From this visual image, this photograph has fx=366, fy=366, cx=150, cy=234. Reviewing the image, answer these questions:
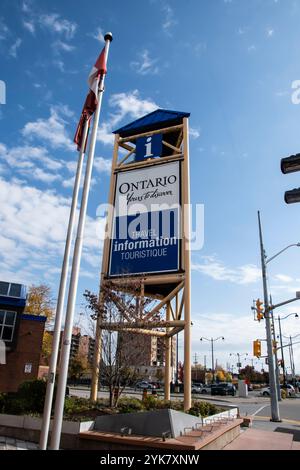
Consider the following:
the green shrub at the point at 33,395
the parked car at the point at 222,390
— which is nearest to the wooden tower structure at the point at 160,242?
the green shrub at the point at 33,395

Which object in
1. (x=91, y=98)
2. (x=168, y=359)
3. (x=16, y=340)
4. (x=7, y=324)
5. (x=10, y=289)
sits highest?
(x=91, y=98)

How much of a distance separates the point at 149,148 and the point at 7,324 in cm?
1372

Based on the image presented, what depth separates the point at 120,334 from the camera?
13305mm

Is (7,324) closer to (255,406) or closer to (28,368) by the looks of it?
(28,368)

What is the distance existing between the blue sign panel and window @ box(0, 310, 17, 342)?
12.5 m

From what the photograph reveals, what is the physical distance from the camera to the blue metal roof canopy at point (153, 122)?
63.4 feet

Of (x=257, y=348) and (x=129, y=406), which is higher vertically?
(x=257, y=348)

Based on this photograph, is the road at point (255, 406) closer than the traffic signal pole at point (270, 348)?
No

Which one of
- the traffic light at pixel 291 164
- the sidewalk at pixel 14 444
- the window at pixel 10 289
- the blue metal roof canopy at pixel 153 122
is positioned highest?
the blue metal roof canopy at pixel 153 122

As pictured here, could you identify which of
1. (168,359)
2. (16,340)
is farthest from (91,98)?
(16,340)

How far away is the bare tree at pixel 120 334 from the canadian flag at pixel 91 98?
21.3ft

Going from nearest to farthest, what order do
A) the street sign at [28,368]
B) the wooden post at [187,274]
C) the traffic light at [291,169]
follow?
1. the traffic light at [291,169]
2. the wooden post at [187,274]
3. the street sign at [28,368]

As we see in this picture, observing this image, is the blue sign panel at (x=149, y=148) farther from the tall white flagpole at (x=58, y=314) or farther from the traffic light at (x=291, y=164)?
the traffic light at (x=291, y=164)

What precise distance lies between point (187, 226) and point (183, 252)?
4.03 feet
